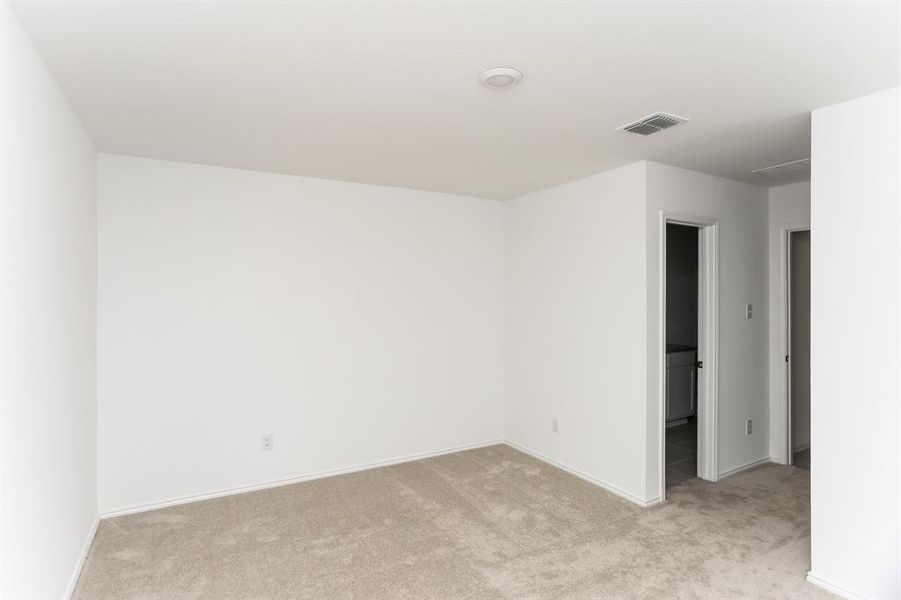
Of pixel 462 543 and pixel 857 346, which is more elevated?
pixel 857 346

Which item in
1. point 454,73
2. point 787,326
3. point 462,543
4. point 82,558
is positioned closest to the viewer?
point 454,73

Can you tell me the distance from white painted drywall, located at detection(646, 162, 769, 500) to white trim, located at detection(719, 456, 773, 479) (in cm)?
2

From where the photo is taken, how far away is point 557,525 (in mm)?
3219

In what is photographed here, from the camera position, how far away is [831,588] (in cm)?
252

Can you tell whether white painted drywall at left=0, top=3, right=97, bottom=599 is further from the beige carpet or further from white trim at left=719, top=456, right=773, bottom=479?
white trim at left=719, top=456, right=773, bottom=479

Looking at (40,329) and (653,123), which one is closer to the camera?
(40,329)

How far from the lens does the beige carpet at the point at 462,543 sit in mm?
2543

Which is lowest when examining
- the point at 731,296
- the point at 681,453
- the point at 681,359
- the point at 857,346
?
the point at 681,453

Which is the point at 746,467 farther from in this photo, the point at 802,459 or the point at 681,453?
the point at 802,459

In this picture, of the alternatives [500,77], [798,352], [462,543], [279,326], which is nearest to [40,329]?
[279,326]

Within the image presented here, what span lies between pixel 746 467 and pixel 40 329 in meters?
4.96

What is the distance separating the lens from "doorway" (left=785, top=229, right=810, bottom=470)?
444 cm

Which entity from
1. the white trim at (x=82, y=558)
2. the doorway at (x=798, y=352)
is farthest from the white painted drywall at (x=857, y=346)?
the white trim at (x=82, y=558)

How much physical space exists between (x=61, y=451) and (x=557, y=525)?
9.15 ft
